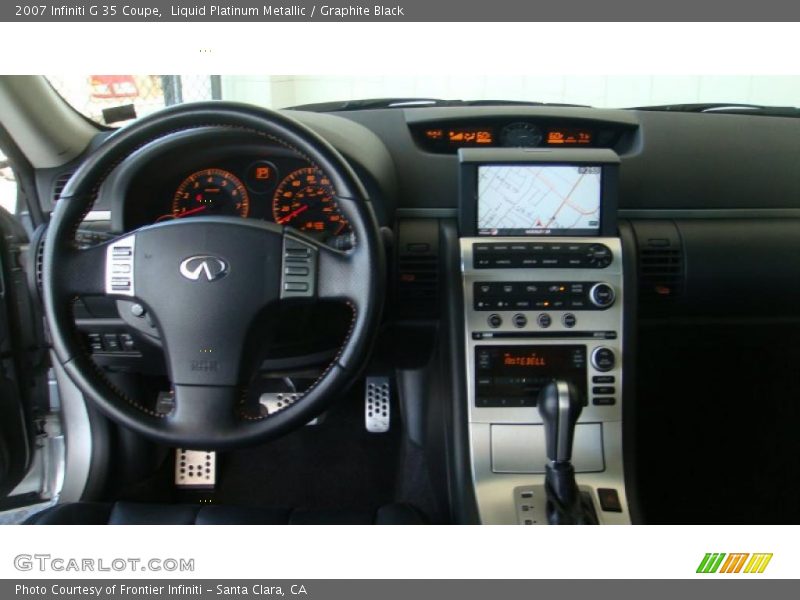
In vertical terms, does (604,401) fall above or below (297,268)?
below

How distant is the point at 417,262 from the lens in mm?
1522

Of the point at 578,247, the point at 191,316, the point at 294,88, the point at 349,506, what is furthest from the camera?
the point at 349,506

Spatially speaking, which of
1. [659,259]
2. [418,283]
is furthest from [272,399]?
[659,259]

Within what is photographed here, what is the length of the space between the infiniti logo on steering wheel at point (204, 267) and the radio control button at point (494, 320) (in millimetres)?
604

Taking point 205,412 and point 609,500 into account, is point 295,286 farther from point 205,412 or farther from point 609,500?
point 609,500

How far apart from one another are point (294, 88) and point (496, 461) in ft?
3.65

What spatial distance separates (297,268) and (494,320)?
1.71ft

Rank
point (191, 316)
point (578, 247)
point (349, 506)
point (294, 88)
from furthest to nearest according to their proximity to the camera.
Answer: point (349, 506), point (294, 88), point (578, 247), point (191, 316)

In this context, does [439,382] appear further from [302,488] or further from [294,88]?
[294,88]

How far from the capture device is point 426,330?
5.31 feet

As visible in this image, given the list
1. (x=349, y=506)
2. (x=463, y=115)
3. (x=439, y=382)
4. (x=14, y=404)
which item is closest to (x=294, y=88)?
(x=463, y=115)

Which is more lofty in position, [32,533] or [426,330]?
[426,330]

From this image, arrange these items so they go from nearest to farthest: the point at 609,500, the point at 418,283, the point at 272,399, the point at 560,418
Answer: the point at 560,418
the point at 609,500
the point at 418,283
the point at 272,399
